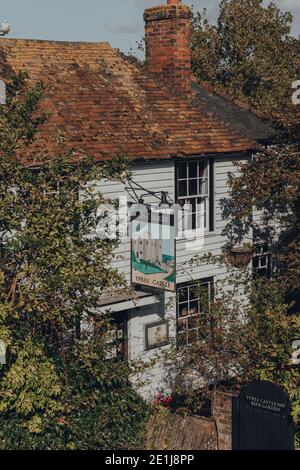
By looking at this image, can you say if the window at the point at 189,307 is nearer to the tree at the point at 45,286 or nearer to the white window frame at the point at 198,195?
the white window frame at the point at 198,195

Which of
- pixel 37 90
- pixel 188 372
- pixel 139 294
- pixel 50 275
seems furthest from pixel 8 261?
pixel 188 372

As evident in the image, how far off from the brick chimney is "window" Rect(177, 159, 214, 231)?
9.51 ft

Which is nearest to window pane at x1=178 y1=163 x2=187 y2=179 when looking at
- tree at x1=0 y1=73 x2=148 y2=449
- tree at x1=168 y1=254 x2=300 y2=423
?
tree at x1=168 y1=254 x2=300 y2=423

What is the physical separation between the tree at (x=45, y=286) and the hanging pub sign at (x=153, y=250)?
7.46 ft

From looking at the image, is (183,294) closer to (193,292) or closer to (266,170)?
(193,292)

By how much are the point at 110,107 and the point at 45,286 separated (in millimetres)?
7888


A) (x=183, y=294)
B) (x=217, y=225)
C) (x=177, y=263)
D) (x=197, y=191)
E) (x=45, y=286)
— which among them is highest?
(x=197, y=191)

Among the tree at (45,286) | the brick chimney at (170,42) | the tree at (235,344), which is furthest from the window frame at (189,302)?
the brick chimney at (170,42)

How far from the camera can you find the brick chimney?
2328 centimetres

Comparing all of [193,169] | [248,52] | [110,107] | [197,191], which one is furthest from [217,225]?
[248,52]

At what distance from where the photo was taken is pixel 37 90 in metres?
15.8

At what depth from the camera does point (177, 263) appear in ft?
70.2

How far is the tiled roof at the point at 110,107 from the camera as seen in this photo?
804 inches

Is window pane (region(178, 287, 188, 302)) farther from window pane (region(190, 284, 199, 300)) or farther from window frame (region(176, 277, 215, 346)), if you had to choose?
window pane (region(190, 284, 199, 300))
